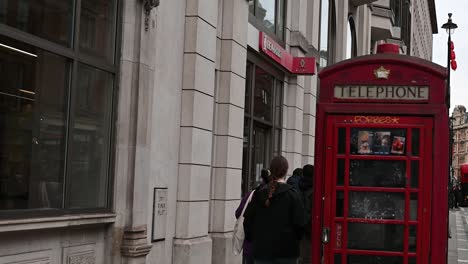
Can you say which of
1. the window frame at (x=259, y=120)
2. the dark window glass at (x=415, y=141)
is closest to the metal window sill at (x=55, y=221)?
the dark window glass at (x=415, y=141)

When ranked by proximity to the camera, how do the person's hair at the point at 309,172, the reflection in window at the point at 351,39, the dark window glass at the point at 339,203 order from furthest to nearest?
the reflection in window at the point at 351,39, the person's hair at the point at 309,172, the dark window glass at the point at 339,203

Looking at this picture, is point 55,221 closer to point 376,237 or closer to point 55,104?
point 55,104

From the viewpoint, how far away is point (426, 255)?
24.1ft

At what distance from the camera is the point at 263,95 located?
14.5m

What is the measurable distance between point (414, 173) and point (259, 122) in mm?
6931

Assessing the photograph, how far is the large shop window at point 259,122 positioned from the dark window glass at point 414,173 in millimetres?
5904

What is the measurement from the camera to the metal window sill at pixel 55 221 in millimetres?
5660

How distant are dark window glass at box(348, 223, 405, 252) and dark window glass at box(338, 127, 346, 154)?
2.90 feet

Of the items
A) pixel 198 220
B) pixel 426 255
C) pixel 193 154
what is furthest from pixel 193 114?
pixel 426 255

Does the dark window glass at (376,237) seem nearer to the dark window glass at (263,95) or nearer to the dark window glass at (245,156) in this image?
the dark window glass at (245,156)

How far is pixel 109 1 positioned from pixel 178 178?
298 cm

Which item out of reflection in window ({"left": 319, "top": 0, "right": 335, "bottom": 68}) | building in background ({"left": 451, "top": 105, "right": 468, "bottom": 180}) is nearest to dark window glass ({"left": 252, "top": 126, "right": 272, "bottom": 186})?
reflection in window ({"left": 319, "top": 0, "right": 335, "bottom": 68})

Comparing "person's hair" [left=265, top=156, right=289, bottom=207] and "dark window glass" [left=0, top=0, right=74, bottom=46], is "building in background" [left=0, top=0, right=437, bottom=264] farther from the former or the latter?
"person's hair" [left=265, top=156, right=289, bottom=207]

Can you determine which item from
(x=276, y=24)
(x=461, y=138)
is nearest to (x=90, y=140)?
(x=276, y=24)
